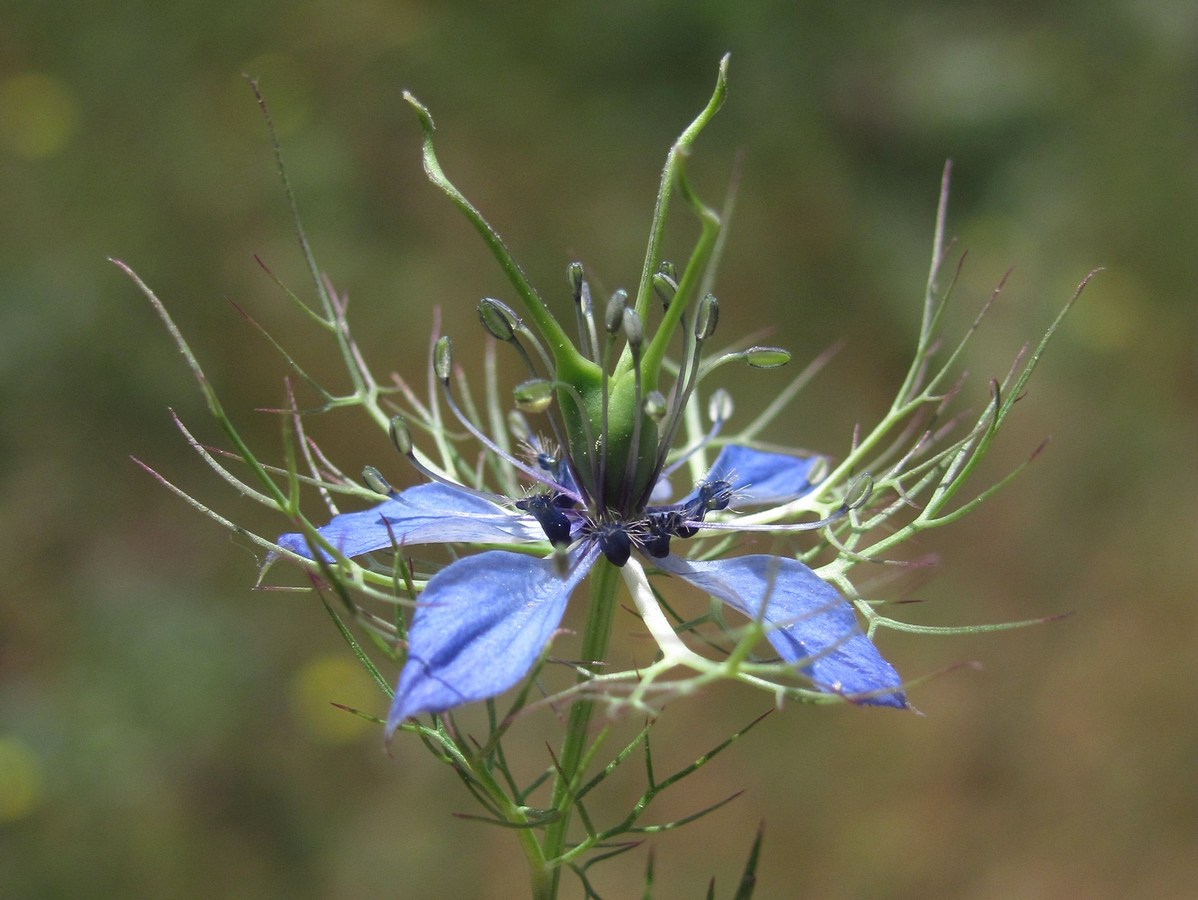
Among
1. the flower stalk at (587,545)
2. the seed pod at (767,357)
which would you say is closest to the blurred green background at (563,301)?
the flower stalk at (587,545)

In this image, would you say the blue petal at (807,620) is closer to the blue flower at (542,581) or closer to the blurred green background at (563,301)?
the blue flower at (542,581)

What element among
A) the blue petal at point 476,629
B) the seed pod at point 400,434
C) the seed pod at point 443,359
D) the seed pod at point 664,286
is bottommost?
the blue petal at point 476,629

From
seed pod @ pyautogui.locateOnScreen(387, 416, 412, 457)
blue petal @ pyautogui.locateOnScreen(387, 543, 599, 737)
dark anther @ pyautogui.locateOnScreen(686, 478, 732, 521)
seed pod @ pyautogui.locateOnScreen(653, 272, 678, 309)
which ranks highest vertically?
seed pod @ pyautogui.locateOnScreen(653, 272, 678, 309)

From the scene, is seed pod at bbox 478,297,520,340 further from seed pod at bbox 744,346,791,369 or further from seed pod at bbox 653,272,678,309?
seed pod at bbox 744,346,791,369

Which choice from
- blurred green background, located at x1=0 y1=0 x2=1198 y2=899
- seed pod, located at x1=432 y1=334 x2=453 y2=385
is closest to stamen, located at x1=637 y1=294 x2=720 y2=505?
seed pod, located at x1=432 y1=334 x2=453 y2=385

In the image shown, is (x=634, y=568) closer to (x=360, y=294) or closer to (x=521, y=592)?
(x=521, y=592)

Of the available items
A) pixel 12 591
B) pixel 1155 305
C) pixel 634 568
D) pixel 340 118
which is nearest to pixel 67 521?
pixel 12 591

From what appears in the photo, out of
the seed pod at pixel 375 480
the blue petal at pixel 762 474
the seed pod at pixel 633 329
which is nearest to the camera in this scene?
the seed pod at pixel 633 329

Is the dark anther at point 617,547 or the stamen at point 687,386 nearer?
the dark anther at point 617,547

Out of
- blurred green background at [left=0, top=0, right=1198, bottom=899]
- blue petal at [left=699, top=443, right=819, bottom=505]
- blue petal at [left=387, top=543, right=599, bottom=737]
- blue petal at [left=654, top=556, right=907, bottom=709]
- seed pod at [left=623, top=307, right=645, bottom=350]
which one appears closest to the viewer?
blue petal at [left=387, top=543, right=599, bottom=737]
